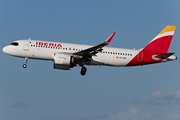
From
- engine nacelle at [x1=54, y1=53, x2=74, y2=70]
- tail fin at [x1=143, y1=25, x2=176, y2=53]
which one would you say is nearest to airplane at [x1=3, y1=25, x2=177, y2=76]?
engine nacelle at [x1=54, y1=53, x2=74, y2=70]

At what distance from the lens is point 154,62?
152 feet

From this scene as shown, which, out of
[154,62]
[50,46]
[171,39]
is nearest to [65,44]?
[50,46]

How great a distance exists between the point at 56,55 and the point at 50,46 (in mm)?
2080

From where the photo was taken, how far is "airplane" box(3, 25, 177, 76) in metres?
42.6

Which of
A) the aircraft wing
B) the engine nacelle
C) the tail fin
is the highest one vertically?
the tail fin

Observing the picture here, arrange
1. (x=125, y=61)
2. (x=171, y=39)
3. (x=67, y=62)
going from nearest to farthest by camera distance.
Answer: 1. (x=67, y=62)
2. (x=125, y=61)
3. (x=171, y=39)

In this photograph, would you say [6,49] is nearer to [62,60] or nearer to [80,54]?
[62,60]

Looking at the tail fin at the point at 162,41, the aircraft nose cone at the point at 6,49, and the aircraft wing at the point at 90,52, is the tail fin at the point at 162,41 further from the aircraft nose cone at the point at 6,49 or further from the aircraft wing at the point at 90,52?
the aircraft nose cone at the point at 6,49

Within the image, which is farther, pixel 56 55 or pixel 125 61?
pixel 125 61

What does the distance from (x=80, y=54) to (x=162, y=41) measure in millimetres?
13782

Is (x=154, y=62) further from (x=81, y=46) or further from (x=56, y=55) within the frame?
(x=56, y=55)

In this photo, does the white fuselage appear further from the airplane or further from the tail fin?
the tail fin

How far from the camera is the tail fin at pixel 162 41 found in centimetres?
4747

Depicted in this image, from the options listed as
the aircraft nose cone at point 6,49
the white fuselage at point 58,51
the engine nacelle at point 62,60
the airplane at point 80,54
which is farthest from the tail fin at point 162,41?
the aircraft nose cone at point 6,49
